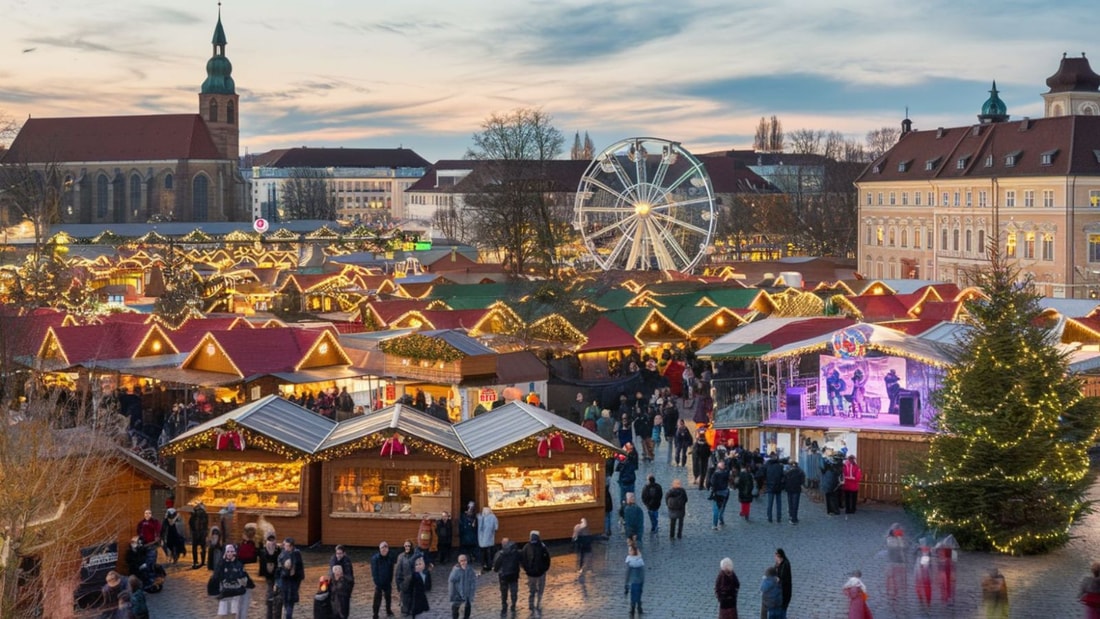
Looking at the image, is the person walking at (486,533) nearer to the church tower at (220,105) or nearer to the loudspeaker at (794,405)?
the loudspeaker at (794,405)

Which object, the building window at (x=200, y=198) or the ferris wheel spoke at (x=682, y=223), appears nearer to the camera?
the ferris wheel spoke at (x=682, y=223)

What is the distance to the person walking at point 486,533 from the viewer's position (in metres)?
17.5

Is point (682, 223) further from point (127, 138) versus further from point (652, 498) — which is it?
point (127, 138)

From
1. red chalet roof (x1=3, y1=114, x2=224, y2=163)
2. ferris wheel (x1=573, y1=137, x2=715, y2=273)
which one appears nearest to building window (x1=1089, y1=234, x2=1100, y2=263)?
ferris wheel (x1=573, y1=137, x2=715, y2=273)

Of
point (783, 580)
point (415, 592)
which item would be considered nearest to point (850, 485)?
point (783, 580)

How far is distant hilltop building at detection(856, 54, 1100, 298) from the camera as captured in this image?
6150 cm

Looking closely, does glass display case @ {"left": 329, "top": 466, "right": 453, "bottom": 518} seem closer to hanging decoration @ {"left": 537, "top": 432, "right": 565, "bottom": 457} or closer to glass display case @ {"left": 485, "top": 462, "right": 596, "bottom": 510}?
glass display case @ {"left": 485, "top": 462, "right": 596, "bottom": 510}

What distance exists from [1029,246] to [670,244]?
19877mm

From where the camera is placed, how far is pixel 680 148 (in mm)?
50531

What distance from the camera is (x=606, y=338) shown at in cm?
3409

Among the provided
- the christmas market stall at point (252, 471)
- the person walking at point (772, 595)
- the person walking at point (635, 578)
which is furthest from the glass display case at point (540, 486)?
the person walking at point (772, 595)

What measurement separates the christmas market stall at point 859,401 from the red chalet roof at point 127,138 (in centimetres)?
10578

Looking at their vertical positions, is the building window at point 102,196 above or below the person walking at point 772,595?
above

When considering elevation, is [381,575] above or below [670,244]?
below
